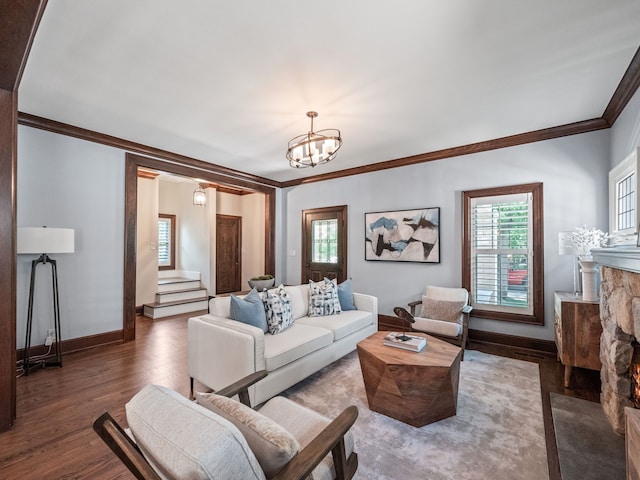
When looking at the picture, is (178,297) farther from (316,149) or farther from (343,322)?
(316,149)

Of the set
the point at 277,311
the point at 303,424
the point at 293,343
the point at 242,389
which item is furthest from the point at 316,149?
the point at 303,424

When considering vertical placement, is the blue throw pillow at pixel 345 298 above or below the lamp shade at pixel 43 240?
below

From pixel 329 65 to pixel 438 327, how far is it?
297 centimetres

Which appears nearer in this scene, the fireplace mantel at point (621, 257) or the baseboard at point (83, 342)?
the fireplace mantel at point (621, 257)

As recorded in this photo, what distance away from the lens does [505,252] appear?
12.8ft

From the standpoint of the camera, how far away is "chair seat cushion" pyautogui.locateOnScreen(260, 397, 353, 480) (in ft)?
4.11

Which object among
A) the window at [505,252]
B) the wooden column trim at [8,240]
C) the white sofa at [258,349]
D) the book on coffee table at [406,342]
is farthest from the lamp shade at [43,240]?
the window at [505,252]

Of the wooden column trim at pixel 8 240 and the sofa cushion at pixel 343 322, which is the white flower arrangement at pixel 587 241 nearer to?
the sofa cushion at pixel 343 322

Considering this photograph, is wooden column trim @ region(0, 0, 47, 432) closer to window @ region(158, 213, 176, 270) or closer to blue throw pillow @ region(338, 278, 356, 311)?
blue throw pillow @ region(338, 278, 356, 311)

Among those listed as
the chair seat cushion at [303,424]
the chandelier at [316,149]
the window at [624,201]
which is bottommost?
the chair seat cushion at [303,424]

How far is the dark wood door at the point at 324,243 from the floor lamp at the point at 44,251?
3.76 m

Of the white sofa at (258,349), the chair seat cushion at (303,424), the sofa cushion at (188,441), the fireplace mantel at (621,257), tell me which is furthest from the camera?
the white sofa at (258,349)

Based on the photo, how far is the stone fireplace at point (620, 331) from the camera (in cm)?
187

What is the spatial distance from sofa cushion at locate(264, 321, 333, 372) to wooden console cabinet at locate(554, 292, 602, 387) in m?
2.20
